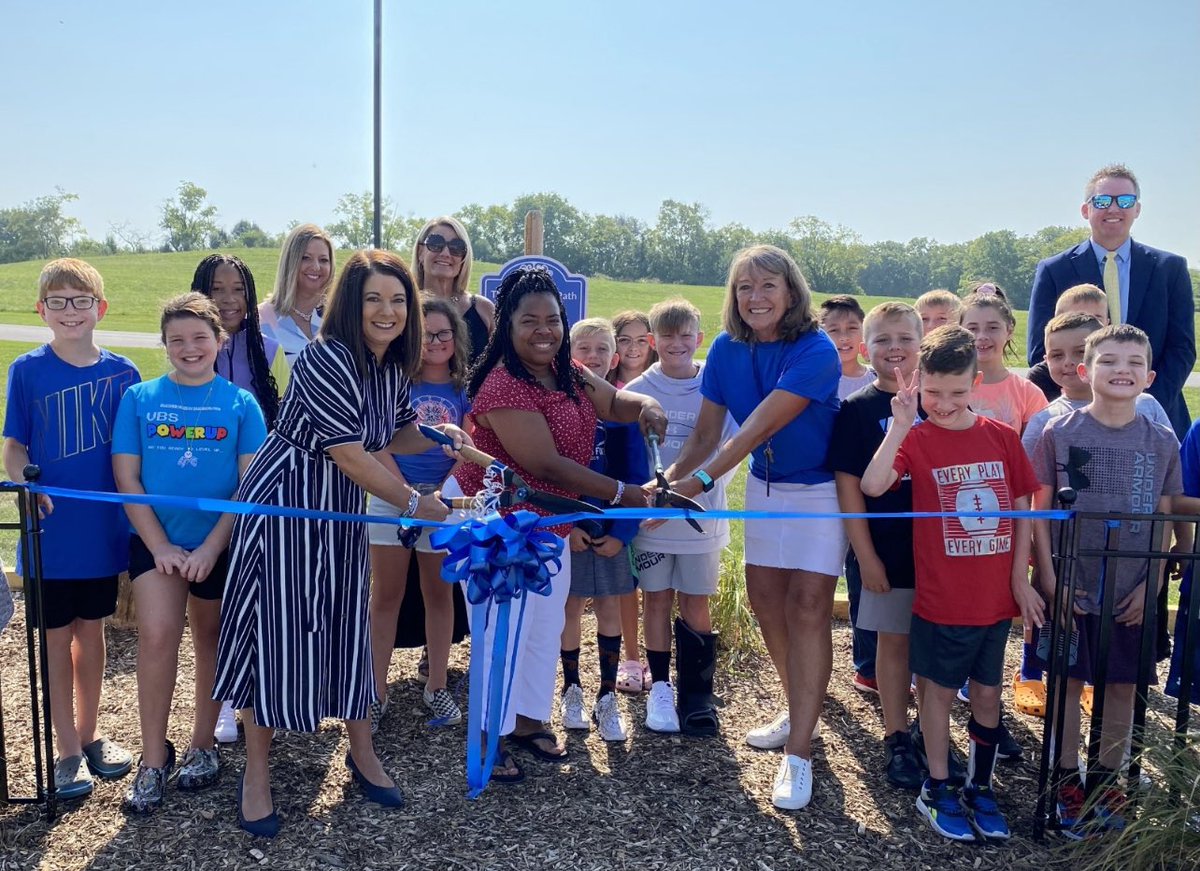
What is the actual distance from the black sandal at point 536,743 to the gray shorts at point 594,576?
65 centimetres

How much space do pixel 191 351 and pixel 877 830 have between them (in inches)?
125

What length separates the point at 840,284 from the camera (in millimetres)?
65438

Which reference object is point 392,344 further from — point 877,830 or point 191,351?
point 877,830

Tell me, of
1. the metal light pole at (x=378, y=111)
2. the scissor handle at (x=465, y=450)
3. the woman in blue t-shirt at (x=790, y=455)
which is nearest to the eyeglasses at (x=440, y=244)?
the scissor handle at (x=465, y=450)

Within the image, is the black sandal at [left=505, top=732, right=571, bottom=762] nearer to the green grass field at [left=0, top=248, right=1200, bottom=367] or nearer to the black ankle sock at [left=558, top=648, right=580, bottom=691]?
the black ankle sock at [left=558, top=648, right=580, bottom=691]

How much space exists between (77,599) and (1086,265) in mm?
5270

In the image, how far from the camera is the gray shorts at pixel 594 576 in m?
4.30

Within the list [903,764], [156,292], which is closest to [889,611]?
[903,764]

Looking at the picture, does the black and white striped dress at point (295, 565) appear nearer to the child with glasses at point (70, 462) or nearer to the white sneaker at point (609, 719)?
the child with glasses at point (70, 462)

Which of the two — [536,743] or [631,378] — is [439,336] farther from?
[536,743]

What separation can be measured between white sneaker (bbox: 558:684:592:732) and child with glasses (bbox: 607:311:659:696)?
1.38 feet

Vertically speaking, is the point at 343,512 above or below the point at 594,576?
above

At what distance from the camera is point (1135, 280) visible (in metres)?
5.12

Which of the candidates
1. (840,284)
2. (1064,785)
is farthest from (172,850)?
(840,284)
